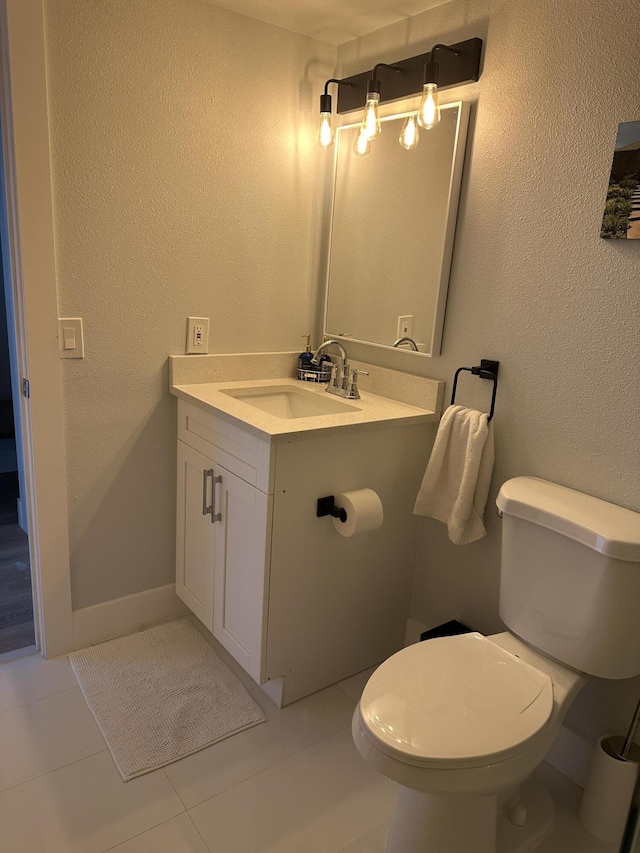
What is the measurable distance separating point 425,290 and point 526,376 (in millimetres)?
467

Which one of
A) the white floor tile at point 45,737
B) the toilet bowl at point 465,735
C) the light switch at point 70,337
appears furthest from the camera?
the light switch at point 70,337

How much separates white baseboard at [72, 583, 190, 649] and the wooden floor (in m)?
0.20

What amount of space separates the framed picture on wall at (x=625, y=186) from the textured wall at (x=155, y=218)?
115cm

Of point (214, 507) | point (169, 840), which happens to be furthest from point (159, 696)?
point (214, 507)

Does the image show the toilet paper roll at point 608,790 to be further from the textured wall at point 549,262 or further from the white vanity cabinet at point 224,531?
the white vanity cabinet at point 224,531

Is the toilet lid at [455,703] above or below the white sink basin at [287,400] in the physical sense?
below

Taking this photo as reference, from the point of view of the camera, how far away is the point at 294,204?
2.24m

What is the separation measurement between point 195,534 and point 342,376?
773mm

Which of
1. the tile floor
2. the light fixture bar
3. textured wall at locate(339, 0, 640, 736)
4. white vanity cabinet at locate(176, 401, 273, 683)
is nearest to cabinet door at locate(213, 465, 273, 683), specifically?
white vanity cabinet at locate(176, 401, 273, 683)

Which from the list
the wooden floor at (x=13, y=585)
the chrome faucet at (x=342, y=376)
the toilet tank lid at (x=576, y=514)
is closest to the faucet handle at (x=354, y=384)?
the chrome faucet at (x=342, y=376)

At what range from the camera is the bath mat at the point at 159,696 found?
1715 mm

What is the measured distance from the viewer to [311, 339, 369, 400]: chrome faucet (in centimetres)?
212

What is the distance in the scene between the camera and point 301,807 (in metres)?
1.56

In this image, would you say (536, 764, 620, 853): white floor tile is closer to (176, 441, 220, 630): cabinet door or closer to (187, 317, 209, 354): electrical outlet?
(176, 441, 220, 630): cabinet door
